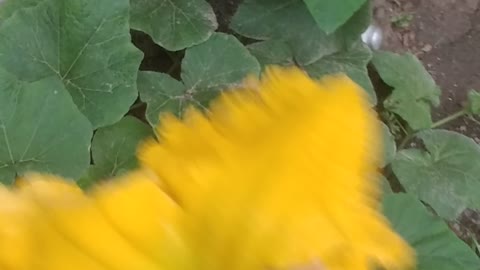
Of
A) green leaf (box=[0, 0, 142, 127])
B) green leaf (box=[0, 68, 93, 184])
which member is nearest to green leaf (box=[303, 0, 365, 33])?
green leaf (box=[0, 0, 142, 127])

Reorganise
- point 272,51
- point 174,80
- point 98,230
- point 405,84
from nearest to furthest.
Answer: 1. point 98,230
2. point 174,80
3. point 272,51
4. point 405,84

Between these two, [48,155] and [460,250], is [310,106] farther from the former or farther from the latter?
[460,250]

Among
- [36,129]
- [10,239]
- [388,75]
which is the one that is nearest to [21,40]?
[36,129]

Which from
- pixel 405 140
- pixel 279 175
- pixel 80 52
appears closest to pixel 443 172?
pixel 405 140

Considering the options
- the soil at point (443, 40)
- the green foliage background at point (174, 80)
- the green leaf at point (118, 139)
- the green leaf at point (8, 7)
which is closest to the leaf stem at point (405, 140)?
the green foliage background at point (174, 80)

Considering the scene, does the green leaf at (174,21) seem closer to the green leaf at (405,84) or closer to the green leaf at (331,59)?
the green leaf at (331,59)

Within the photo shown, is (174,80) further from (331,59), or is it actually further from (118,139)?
(331,59)
